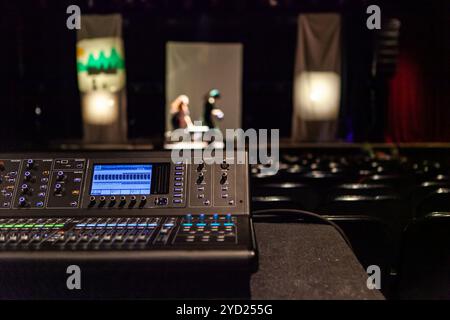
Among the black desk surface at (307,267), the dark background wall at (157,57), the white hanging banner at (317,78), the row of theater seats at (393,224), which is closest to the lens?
the black desk surface at (307,267)

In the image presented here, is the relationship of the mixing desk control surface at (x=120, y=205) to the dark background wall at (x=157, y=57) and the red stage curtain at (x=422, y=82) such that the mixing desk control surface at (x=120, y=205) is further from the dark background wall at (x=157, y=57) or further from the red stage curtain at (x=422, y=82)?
the red stage curtain at (x=422, y=82)

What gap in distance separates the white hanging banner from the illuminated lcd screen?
7.76 meters

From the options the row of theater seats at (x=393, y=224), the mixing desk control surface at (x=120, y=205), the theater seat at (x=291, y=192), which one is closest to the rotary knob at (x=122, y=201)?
the mixing desk control surface at (x=120, y=205)

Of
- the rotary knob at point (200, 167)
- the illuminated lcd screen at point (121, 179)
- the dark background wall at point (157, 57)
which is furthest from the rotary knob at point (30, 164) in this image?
the dark background wall at point (157, 57)

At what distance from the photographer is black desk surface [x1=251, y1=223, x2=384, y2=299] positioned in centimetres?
71

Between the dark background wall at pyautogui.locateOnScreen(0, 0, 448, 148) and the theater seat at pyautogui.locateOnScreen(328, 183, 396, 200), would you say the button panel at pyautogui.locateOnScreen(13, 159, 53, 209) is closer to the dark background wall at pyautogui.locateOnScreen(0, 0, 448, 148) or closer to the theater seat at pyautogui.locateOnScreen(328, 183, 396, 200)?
the theater seat at pyautogui.locateOnScreen(328, 183, 396, 200)

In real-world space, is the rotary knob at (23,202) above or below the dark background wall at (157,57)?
below

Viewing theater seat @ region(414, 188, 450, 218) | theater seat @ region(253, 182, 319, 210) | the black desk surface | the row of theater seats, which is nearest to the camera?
the black desk surface

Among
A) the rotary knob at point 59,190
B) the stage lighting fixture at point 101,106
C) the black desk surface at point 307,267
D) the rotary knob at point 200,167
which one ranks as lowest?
the black desk surface at point 307,267

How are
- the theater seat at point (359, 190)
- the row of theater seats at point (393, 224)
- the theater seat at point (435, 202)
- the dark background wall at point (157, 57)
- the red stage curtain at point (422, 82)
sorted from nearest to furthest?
the row of theater seats at point (393, 224)
the theater seat at point (435, 202)
the theater seat at point (359, 190)
the dark background wall at point (157, 57)
the red stage curtain at point (422, 82)

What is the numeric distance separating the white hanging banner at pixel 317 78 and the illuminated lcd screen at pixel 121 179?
776 cm

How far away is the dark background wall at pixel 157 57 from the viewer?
7742mm

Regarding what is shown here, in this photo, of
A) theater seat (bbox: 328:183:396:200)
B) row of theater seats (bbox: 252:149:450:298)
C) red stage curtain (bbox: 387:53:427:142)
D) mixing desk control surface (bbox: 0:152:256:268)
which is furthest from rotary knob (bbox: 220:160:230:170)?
red stage curtain (bbox: 387:53:427:142)

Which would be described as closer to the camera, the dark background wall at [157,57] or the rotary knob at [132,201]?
the rotary knob at [132,201]
